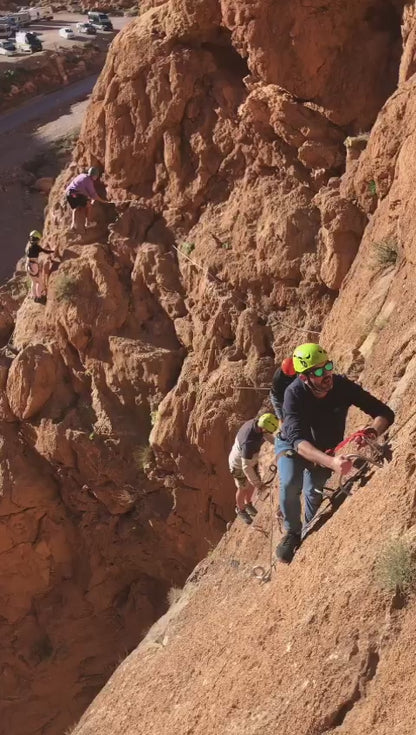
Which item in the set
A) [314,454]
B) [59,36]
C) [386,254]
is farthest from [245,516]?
[59,36]

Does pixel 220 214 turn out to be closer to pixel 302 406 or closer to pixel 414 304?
pixel 414 304

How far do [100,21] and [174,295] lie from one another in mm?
36505

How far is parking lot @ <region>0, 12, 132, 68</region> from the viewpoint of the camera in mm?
→ 41250

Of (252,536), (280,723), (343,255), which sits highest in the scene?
(343,255)

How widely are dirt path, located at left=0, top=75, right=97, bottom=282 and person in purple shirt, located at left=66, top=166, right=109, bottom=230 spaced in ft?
25.4

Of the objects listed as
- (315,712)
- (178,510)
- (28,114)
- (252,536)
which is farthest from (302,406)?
(28,114)

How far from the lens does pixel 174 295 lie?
1338cm

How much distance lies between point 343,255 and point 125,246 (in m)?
3.85

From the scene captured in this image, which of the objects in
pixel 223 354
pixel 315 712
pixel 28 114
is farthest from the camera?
pixel 28 114

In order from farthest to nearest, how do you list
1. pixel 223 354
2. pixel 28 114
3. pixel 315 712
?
pixel 28 114, pixel 223 354, pixel 315 712

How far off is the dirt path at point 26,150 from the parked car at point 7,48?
557 centimetres

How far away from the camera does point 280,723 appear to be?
5531 mm

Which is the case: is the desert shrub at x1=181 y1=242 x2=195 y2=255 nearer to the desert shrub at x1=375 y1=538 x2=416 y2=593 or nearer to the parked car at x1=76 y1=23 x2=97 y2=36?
the desert shrub at x1=375 y1=538 x2=416 y2=593

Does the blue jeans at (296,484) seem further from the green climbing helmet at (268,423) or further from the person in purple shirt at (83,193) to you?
the person in purple shirt at (83,193)
